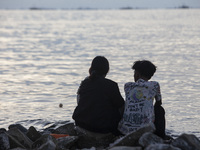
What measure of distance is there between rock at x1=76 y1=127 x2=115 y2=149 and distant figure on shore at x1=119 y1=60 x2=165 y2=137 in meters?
0.29

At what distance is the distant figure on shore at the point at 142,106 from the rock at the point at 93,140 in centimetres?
29

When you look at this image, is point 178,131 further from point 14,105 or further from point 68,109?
point 14,105

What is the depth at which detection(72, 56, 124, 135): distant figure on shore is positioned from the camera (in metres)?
6.41

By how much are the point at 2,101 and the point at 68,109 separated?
1.98m

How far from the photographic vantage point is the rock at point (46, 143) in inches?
222

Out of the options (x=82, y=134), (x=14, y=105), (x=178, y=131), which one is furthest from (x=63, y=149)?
(x=14, y=105)

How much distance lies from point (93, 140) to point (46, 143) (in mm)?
1021

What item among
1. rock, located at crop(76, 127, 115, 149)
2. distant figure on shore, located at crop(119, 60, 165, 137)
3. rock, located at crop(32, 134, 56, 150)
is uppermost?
distant figure on shore, located at crop(119, 60, 165, 137)

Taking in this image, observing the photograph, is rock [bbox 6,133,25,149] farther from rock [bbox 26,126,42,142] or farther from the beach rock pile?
rock [bbox 26,126,42,142]

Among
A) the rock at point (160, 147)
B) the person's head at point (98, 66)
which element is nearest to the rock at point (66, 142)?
the person's head at point (98, 66)

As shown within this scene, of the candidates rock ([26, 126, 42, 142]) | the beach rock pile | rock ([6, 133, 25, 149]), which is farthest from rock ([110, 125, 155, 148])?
rock ([26, 126, 42, 142])

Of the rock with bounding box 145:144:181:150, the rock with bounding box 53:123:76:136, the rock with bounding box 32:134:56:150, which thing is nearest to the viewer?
the rock with bounding box 145:144:181:150

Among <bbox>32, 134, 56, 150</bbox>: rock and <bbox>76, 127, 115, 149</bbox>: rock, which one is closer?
<bbox>32, 134, 56, 150</bbox>: rock

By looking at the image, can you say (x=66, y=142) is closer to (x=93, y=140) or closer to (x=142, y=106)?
(x=93, y=140)
